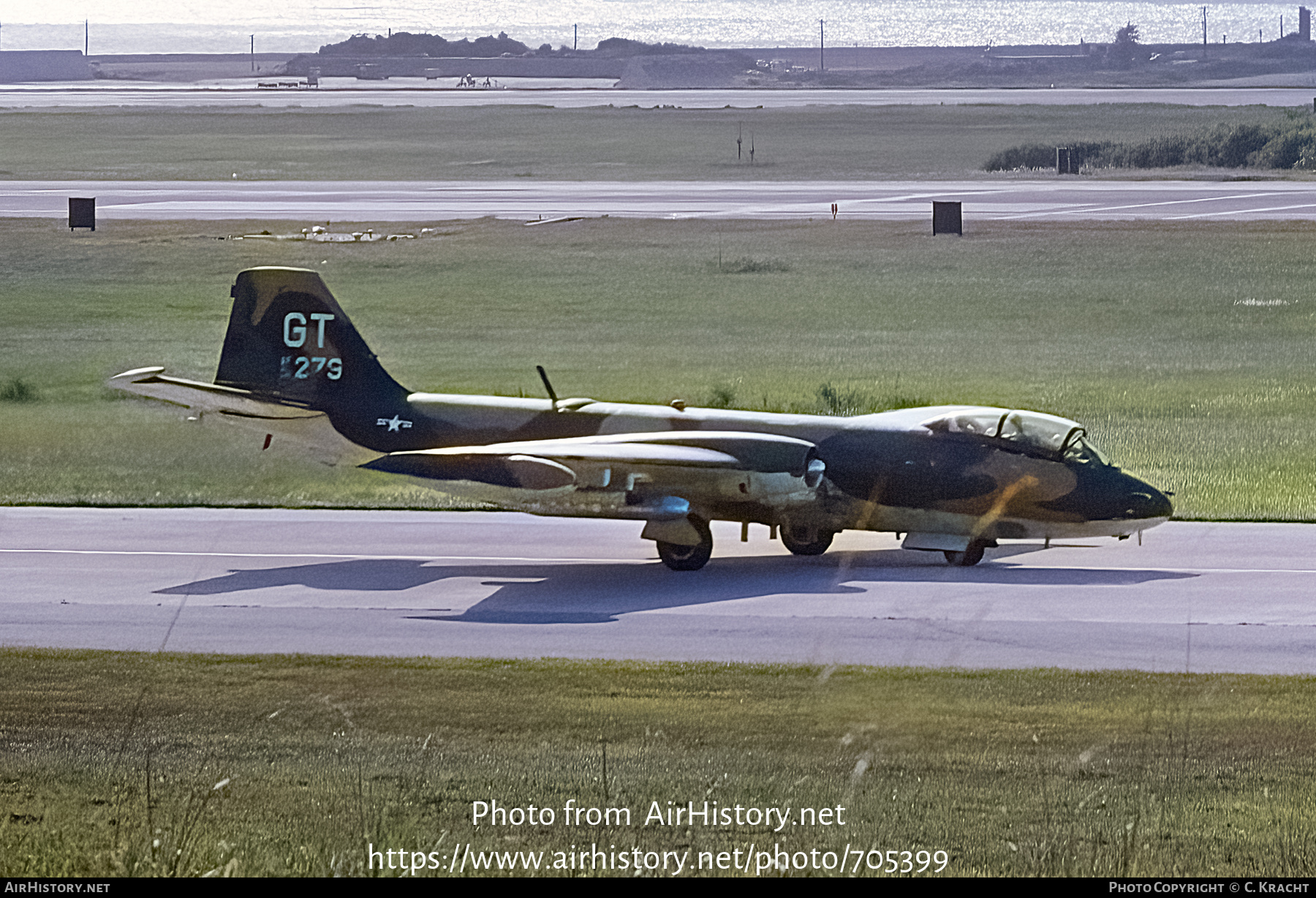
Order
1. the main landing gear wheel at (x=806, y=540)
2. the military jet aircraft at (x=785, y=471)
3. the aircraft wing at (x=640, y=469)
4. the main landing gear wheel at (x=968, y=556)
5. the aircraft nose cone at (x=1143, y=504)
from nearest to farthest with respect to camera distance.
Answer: the aircraft wing at (x=640, y=469) < the military jet aircraft at (x=785, y=471) < the aircraft nose cone at (x=1143, y=504) < the main landing gear wheel at (x=968, y=556) < the main landing gear wheel at (x=806, y=540)

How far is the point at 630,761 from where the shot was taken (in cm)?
1742

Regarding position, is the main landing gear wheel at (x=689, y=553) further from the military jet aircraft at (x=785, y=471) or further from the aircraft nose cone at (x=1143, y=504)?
the aircraft nose cone at (x=1143, y=504)

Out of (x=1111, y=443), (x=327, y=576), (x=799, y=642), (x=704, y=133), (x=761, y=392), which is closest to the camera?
(x=799, y=642)

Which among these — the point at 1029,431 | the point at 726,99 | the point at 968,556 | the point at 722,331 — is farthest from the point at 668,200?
the point at 726,99

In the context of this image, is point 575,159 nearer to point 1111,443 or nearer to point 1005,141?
point 1005,141

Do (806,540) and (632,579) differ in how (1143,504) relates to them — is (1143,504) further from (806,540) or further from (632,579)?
(632,579)

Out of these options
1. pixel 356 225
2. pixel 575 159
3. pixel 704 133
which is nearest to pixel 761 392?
pixel 356 225

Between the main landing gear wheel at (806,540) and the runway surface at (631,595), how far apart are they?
326 millimetres

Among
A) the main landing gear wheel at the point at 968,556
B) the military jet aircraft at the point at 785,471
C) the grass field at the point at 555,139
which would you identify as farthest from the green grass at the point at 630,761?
the grass field at the point at 555,139

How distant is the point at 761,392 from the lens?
166ft

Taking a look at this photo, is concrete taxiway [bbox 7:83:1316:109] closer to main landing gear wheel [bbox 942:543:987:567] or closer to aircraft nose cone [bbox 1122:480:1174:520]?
aircraft nose cone [bbox 1122:480:1174:520]

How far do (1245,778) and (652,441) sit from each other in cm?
1271

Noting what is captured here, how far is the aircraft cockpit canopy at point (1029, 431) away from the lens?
2655 centimetres

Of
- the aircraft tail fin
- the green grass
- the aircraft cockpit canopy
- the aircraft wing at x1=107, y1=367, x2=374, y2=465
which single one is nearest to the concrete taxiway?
the aircraft tail fin
